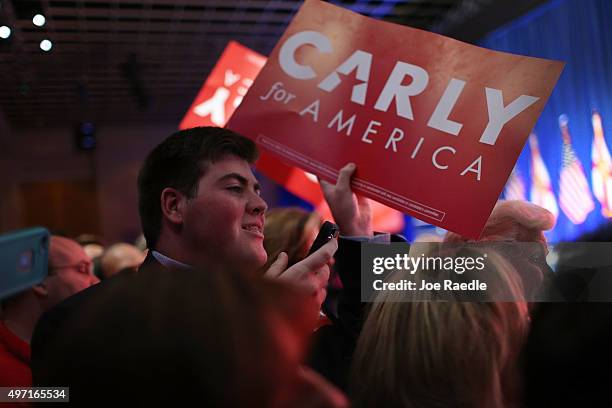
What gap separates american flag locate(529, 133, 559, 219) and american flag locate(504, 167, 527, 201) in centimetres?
10

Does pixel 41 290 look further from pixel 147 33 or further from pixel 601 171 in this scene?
pixel 147 33

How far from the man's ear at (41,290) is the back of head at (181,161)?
667 mm

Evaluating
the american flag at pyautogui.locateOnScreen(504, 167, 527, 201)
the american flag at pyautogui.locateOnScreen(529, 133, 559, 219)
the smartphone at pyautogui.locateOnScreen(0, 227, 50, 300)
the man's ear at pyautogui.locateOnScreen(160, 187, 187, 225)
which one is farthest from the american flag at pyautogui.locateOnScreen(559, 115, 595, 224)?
the smartphone at pyautogui.locateOnScreen(0, 227, 50, 300)

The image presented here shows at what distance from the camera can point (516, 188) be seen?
14.7 feet

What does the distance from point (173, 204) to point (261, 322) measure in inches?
37.6

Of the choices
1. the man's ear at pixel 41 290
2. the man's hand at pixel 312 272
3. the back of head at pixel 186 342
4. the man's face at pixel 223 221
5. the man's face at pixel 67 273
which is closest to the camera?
the back of head at pixel 186 342

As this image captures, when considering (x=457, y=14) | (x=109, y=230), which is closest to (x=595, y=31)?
(x=457, y=14)

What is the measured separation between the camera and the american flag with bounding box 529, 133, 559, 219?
13.6 feet

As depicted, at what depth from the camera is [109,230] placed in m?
9.88

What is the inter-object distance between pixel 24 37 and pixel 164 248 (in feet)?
14.9

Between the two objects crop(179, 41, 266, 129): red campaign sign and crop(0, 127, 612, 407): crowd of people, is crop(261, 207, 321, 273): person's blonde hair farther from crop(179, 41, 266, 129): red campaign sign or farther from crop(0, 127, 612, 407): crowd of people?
crop(179, 41, 266, 129): red campaign sign

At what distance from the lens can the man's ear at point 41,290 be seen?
6.55 ft

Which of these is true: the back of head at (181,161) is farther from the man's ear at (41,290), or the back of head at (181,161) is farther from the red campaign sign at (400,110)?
the man's ear at (41,290)

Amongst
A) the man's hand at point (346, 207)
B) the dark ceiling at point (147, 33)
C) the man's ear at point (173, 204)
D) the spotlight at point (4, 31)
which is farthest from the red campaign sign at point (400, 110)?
the dark ceiling at point (147, 33)
